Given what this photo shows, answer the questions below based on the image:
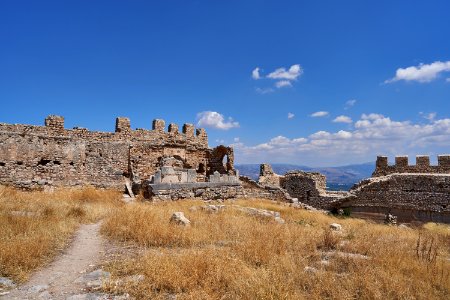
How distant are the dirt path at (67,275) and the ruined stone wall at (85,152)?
1050 cm

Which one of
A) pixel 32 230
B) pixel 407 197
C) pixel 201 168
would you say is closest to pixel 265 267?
pixel 32 230

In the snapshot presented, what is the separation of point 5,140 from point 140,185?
6757 mm

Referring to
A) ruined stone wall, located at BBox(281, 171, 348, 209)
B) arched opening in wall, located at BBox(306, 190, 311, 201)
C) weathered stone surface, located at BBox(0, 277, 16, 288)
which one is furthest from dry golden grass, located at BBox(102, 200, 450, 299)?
arched opening in wall, located at BBox(306, 190, 311, 201)

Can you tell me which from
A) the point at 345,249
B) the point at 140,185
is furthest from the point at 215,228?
the point at 140,185

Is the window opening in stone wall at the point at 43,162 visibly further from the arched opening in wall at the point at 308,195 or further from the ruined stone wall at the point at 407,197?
the ruined stone wall at the point at 407,197

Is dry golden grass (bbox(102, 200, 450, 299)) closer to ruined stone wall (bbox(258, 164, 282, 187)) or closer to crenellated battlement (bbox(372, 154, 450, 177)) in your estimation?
crenellated battlement (bbox(372, 154, 450, 177))

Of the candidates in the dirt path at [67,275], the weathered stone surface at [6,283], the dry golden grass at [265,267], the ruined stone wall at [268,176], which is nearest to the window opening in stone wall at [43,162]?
the dry golden grass at [265,267]

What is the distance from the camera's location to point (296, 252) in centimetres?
658

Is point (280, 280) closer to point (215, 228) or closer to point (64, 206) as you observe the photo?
point (215, 228)

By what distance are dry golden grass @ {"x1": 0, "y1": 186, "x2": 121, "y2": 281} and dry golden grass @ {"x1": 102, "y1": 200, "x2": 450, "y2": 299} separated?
1.22 metres

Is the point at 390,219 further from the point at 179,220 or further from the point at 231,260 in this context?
the point at 231,260

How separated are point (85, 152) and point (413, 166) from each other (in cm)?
2160

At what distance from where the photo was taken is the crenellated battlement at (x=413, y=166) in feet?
71.9

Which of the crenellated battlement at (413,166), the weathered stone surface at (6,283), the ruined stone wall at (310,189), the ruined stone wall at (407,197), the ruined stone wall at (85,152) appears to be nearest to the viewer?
the weathered stone surface at (6,283)
